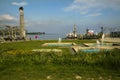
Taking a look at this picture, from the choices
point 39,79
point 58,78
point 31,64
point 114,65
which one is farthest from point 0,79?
point 114,65

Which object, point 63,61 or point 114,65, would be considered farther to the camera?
point 63,61

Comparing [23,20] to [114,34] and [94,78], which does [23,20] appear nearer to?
[114,34]

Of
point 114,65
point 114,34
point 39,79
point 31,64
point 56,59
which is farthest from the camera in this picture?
point 114,34

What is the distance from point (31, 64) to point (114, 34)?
4956cm

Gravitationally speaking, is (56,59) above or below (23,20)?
below

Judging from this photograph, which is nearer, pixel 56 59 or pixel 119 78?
pixel 119 78

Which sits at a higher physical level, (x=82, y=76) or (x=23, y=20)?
(x=23, y=20)

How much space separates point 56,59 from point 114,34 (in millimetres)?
48380

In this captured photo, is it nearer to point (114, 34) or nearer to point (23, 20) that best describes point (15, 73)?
point (23, 20)

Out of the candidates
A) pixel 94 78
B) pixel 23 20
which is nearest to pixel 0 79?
pixel 94 78

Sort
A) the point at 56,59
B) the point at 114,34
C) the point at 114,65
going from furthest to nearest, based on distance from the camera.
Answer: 1. the point at 114,34
2. the point at 56,59
3. the point at 114,65

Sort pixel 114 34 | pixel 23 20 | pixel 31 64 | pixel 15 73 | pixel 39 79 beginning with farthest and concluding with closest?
1. pixel 114 34
2. pixel 23 20
3. pixel 31 64
4. pixel 15 73
5. pixel 39 79

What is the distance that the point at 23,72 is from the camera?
8078 millimetres

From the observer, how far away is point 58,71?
8.20 m
